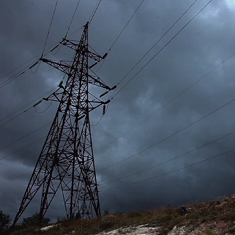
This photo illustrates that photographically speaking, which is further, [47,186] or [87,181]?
[87,181]

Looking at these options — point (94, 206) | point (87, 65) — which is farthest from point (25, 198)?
point (87, 65)

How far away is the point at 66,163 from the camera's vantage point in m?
22.3

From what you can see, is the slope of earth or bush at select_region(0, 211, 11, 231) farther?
bush at select_region(0, 211, 11, 231)

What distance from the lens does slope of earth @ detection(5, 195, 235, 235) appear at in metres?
9.37

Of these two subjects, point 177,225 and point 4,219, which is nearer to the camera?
point 177,225

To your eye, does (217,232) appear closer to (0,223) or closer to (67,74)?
(67,74)

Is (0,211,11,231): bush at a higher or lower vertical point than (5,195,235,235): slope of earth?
higher

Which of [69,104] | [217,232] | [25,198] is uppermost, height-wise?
[69,104]

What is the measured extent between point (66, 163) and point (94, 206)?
466 centimetres

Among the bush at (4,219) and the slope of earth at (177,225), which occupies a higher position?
the bush at (4,219)

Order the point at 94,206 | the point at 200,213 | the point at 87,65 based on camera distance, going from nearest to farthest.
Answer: the point at 200,213 < the point at 94,206 < the point at 87,65

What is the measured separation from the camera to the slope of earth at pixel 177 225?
9.37 meters

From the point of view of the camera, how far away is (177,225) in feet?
35.1

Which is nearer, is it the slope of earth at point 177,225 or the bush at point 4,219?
the slope of earth at point 177,225
